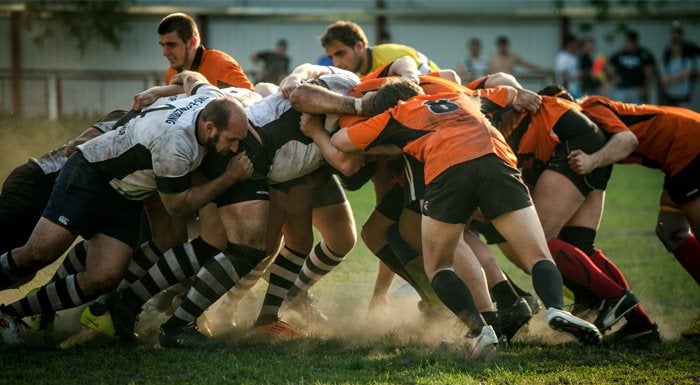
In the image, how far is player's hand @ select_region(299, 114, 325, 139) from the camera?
6.48 metres

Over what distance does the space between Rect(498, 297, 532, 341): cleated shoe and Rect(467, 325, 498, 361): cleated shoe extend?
1.39 ft

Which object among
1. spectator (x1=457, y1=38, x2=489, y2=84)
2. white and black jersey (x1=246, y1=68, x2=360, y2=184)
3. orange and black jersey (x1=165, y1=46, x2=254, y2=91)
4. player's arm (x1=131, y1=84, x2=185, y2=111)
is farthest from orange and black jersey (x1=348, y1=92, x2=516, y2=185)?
spectator (x1=457, y1=38, x2=489, y2=84)

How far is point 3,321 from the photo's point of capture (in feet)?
19.8

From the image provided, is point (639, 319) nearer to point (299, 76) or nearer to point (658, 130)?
point (658, 130)

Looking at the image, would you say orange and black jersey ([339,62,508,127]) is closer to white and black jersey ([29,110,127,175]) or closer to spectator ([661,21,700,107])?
white and black jersey ([29,110,127,175])

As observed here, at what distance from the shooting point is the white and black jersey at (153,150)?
5.96 meters

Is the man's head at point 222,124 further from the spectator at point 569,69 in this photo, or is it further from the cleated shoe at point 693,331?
the spectator at point 569,69

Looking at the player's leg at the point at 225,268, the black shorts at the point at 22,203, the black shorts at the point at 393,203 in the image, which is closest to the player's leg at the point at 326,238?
the black shorts at the point at 393,203

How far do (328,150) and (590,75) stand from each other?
15.2 meters

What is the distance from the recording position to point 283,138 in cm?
650

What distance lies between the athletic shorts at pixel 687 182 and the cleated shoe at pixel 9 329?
453 centimetres

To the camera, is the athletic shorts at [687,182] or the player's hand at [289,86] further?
the athletic shorts at [687,182]

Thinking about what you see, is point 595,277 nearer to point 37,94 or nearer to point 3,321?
point 3,321

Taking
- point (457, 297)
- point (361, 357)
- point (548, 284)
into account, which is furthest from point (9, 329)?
point (548, 284)
